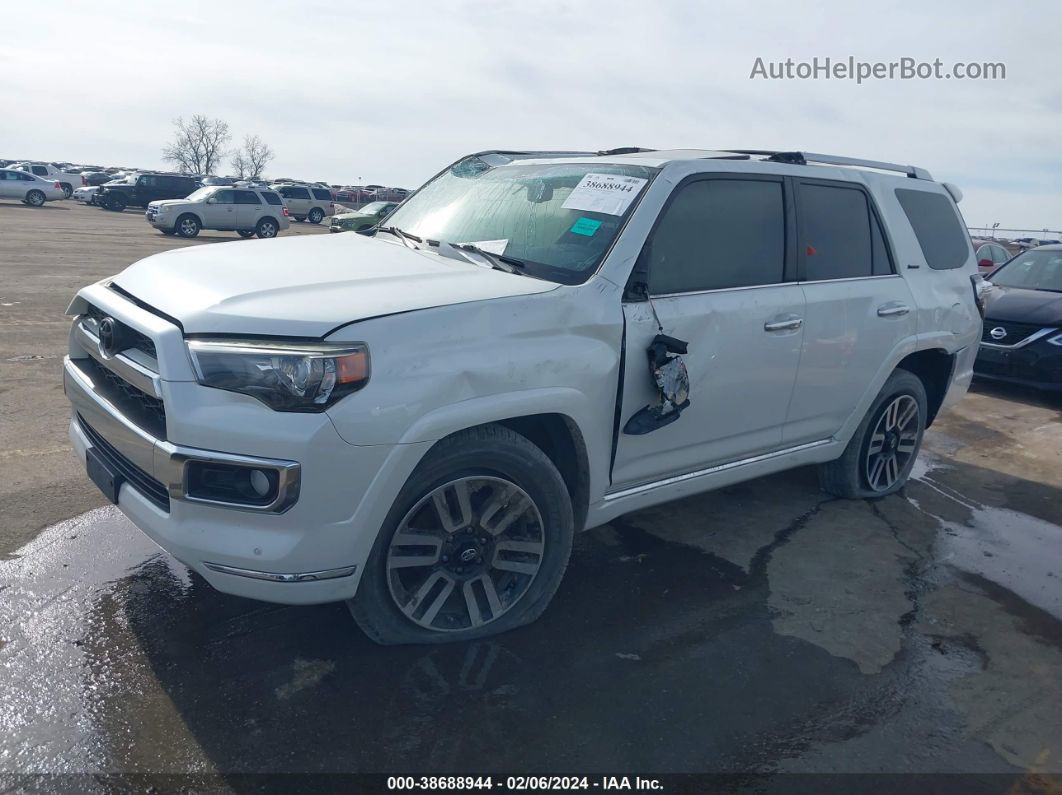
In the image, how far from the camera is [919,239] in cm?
510

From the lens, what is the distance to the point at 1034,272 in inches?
380

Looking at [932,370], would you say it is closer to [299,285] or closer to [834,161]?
[834,161]

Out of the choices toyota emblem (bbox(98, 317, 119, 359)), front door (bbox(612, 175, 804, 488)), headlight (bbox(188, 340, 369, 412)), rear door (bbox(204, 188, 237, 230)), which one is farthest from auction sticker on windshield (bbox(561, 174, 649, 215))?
rear door (bbox(204, 188, 237, 230))

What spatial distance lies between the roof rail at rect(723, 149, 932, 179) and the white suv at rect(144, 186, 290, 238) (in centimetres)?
2376

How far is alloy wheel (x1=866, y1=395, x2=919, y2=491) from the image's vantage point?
16.8 feet

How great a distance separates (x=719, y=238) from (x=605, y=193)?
24.2 inches

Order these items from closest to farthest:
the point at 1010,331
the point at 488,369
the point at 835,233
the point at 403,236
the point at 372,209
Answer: the point at 488,369, the point at 403,236, the point at 835,233, the point at 1010,331, the point at 372,209

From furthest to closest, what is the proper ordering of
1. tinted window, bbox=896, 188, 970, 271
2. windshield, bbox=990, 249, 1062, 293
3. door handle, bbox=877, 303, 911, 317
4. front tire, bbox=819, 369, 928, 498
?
windshield, bbox=990, 249, 1062, 293 < tinted window, bbox=896, 188, 970, 271 < front tire, bbox=819, 369, 928, 498 < door handle, bbox=877, 303, 911, 317

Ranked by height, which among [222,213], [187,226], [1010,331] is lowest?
[187,226]

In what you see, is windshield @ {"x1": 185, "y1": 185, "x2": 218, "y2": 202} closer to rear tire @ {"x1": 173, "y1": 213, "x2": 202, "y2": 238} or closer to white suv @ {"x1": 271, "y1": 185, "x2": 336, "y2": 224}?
rear tire @ {"x1": 173, "y1": 213, "x2": 202, "y2": 238}

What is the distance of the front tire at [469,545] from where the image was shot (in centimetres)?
302

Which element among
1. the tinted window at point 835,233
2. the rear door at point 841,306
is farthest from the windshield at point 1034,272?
the tinted window at point 835,233

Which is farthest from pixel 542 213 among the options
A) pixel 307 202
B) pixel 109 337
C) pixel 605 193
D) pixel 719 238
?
pixel 307 202

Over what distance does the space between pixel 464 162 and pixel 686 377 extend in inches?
81.7
